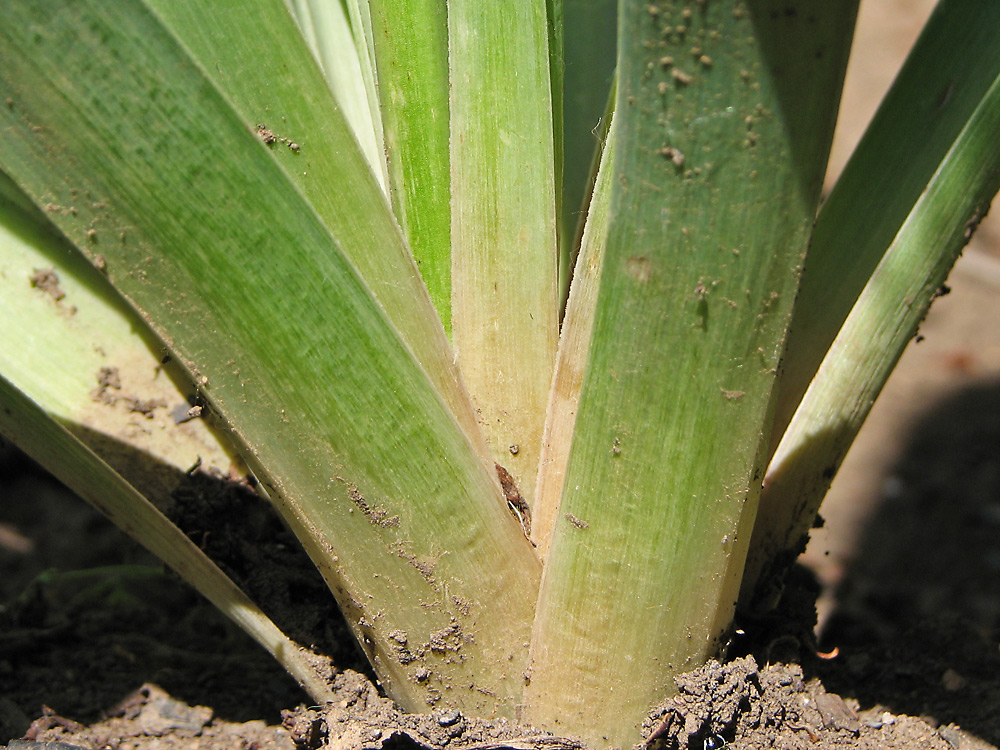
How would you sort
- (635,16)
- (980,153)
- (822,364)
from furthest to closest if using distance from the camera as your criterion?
1. (822,364)
2. (980,153)
3. (635,16)

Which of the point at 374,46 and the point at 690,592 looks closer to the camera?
the point at 690,592

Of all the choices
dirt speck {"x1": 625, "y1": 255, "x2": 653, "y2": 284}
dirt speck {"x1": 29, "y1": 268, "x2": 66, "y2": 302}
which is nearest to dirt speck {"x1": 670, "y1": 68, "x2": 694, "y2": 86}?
dirt speck {"x1": 625, "y1": 255, "x2": 653, "y2": 284}

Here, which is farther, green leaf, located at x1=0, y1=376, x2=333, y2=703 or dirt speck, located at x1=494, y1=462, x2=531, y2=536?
dirt speck, located at x1=494, y1=462, x2=531, y2=536

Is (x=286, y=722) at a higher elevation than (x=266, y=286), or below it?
below

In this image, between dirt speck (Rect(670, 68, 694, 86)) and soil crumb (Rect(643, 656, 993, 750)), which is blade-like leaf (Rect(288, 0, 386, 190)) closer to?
dirt speck (Rect(670, 68, 694, 86))

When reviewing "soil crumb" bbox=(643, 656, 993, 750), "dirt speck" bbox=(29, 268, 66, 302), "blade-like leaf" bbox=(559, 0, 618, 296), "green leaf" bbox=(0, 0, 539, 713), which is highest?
"blade-like leaf" bbox=(559, 0, 618, 296)

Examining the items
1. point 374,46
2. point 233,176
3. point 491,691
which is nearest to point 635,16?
point 233,176

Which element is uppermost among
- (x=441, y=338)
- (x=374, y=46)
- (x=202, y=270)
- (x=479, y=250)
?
(x=374, y=46)

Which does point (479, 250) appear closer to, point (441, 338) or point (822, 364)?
point (441, 338)
